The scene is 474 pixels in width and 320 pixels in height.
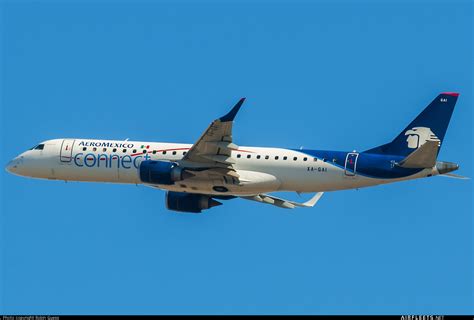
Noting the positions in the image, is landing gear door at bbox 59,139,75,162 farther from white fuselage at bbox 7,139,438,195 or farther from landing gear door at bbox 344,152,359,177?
landing gear door at bbox 344,152,359,177

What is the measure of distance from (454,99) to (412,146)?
13.5ft

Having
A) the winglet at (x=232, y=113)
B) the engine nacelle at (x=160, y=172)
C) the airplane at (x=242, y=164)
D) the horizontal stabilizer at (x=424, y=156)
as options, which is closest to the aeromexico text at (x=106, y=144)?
the airplane at (x=242, y=164)

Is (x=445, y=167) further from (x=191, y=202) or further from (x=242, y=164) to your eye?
(x=191, y=202)

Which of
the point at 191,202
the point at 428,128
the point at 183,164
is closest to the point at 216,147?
the point at 183,164

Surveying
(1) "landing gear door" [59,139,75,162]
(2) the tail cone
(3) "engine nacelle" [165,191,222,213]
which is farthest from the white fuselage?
(3) "engine nacelle" [165,191,222,213]

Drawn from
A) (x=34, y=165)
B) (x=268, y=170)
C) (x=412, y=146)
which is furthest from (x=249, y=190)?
(x=34, y=165)

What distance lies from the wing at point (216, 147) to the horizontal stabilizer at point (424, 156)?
11.1m

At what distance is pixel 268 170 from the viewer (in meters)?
69.9

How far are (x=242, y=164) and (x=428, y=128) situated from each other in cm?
1260

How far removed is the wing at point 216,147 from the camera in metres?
64.4

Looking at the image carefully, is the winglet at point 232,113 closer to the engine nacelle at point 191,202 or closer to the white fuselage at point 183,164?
the white fuselage at point 183,164

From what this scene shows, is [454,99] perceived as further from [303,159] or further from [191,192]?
[191,192]

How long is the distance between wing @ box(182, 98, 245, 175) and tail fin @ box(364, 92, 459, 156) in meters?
10.4

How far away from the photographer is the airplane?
66625mm
